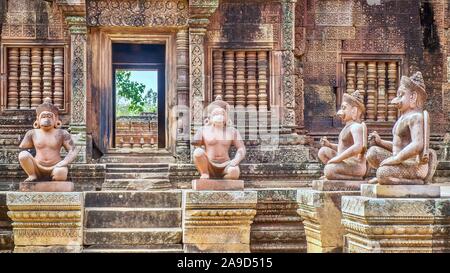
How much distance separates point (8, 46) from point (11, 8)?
1.83 feet

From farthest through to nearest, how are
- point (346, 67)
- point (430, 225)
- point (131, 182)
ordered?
point (346, 67) < point (131, 182) < point (430, 225)

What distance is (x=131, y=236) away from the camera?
29.0 ft

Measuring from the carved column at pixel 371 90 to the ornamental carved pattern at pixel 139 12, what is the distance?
2.96 m

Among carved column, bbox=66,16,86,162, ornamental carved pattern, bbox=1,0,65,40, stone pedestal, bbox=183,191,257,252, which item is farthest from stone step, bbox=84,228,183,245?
ornamental carved pattern, bbox=1,0,65,40

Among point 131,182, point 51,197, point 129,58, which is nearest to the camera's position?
point 51,197

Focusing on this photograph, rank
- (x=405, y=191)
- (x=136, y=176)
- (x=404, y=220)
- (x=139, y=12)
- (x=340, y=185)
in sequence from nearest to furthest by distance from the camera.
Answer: (x=404, y=220), (x=405, y=191), (x=340, y=185), (x=136, y=176), (x=139, y=12)

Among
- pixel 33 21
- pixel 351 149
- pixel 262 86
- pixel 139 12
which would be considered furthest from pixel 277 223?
pixel 33 21

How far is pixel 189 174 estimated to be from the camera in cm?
1095

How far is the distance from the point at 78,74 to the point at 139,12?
1.26 m

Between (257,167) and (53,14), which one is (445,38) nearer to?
(257,167)

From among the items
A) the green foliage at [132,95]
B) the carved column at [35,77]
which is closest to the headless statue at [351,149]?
the carved column at [35,77]

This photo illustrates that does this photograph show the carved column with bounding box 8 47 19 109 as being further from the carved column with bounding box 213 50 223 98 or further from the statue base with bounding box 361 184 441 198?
the statue base with bounding box 361 184 441 198

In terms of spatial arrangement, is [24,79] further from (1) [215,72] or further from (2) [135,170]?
(1) [215,72]

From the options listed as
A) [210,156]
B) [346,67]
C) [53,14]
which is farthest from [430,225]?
[53,14]
